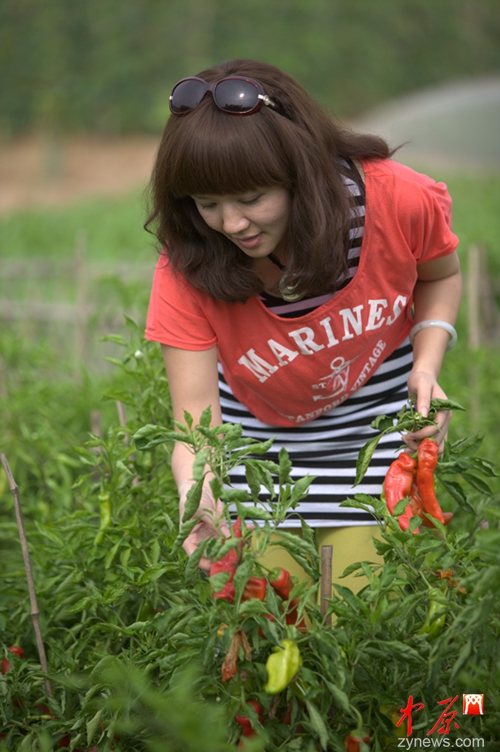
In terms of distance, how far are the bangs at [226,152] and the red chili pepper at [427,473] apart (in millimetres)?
505

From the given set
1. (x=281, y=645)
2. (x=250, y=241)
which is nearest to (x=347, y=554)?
(x=281, y=645)

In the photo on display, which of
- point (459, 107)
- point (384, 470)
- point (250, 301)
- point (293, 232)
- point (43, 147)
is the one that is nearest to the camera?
point (293, 232)

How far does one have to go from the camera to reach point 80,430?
9.08 feet

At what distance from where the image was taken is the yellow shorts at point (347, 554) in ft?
5.08

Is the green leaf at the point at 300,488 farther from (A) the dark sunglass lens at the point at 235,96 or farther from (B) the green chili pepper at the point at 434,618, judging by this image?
(A) the dark sunglass lens at the point at 235,96

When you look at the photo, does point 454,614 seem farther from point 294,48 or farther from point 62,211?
point 294,48

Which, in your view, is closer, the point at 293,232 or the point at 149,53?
the point at 293,232

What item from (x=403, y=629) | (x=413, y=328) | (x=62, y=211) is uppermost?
(x=62, y=211)

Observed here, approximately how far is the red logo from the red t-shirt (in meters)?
0.63

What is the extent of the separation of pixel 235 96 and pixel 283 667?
0.87 metres

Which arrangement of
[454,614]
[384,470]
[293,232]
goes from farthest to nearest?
1. [384,470]
2. [293,232]
3. [454,614]

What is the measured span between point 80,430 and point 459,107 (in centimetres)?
1356

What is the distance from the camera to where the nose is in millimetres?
1303

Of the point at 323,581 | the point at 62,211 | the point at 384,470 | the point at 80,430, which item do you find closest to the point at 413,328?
the point at 384,470
